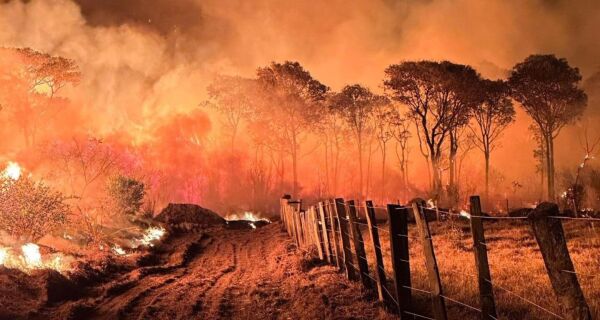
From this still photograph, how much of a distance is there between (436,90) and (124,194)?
2512 centimetres

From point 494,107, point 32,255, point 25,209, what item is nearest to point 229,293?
point 32,255

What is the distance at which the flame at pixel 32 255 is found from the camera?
15031 millimetres

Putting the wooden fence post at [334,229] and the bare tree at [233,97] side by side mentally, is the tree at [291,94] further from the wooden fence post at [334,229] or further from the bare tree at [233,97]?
the wooden fence post at [334,229]

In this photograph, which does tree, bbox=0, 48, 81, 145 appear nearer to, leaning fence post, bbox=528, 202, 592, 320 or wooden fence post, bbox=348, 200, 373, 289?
wooden fence post, bbox=348, 200, 373, 289

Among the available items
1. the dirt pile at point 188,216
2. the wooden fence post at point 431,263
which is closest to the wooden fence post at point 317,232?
the wooden fence post at point 431,263

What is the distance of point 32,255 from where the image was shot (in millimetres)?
15938

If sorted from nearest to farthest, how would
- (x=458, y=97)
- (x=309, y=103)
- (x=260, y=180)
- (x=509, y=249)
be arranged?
(x=509, y=249)
(x=458, y=97)
(x=309, y=103)
(x=260, y=180)

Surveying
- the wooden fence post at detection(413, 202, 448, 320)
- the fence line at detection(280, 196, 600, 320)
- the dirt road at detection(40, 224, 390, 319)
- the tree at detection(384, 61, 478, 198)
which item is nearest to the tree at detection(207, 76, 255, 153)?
the tree at detection(384, 61, 478, 198)

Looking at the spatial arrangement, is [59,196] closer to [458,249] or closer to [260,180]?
[458,249]

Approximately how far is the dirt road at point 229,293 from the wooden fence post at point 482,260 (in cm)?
285

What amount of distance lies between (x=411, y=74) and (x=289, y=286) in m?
32.2

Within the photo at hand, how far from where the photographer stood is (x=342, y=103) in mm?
52406

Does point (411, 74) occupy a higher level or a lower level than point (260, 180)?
higher

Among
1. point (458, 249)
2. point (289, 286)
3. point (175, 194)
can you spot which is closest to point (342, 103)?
point (175, 194)
